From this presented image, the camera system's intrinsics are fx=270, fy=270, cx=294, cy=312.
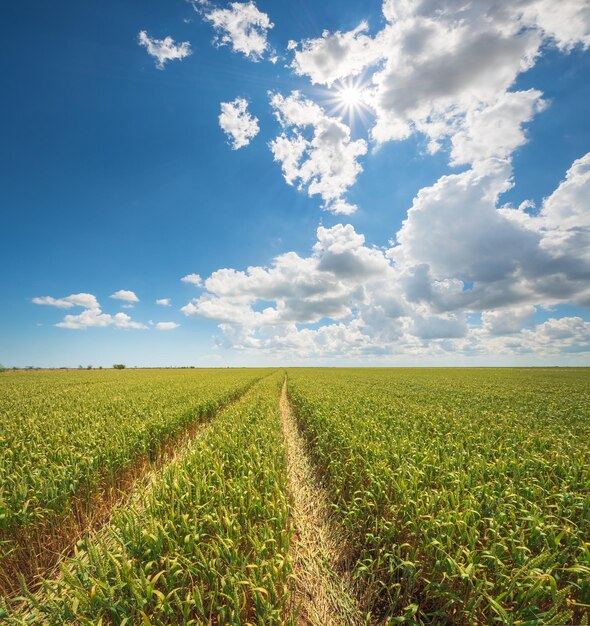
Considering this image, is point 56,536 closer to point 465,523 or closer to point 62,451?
point 62,451

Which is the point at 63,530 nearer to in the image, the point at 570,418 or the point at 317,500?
the point at 317,500

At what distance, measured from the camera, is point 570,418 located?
37.5 feet

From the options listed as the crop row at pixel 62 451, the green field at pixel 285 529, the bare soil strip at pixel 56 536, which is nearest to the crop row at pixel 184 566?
the green field at pixel 285 529

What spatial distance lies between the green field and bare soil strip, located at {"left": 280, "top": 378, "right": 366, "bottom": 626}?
0.04 m

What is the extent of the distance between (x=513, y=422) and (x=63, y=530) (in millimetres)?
14103

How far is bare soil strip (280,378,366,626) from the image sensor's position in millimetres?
3684

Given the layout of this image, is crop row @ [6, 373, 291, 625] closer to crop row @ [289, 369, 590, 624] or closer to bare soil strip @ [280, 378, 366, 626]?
bare soil strip @ [280, 378, 366, 626]

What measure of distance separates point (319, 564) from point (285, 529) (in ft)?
4.21

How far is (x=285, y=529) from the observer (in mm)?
4055

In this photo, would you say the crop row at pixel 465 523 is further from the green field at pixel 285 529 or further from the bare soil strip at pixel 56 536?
the bare soil strip at pixel 56 536

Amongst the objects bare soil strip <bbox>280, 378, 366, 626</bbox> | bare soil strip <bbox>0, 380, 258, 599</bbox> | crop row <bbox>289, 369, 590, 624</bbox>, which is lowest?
bare soil strip <bbox>280, 378, 366, 626</bbox>

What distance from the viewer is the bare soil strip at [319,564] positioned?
12.1ft

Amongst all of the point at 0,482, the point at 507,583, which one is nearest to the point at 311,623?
the point at 507,583

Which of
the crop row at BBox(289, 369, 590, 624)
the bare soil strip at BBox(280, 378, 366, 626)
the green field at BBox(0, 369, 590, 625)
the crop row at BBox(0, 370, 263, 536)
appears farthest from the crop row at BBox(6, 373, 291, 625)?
the crop row at BBox(289, 369, 590, 624)
